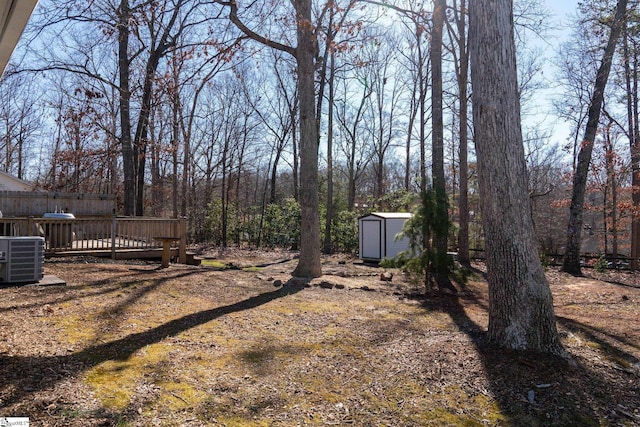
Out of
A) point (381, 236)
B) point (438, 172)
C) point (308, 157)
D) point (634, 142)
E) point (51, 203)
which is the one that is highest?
point (634, 142)

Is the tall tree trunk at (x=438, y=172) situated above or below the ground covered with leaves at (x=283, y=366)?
above

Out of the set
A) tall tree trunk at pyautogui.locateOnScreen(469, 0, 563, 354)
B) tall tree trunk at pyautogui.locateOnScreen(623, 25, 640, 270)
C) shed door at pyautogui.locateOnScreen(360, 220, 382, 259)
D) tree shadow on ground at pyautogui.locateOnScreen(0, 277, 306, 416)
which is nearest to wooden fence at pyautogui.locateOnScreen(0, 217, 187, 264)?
tree shadow on ground at pyautogui.locateOnScreen(0, 277, 306, 416)

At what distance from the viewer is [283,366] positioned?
364 centimetres

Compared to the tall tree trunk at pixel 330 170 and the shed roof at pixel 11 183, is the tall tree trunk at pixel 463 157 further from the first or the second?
the shed roof at pixel 11 183

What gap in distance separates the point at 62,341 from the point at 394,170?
101 ft

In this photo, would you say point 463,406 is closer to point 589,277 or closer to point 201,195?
point 589,277

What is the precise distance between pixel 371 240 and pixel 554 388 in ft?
40.6

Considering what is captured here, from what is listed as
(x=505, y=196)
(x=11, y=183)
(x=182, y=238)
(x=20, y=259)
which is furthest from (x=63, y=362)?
(x=11, y=183)

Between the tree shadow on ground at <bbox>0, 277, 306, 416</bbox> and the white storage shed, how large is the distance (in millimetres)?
10616

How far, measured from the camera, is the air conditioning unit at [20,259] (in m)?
6.07

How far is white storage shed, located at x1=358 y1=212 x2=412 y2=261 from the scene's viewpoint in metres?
15.0

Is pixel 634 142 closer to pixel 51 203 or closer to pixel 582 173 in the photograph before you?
pixel 582 173

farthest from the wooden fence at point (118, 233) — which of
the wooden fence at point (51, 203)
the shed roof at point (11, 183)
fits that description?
the shed roof at point (11, 183)

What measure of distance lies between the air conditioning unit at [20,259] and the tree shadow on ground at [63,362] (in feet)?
9.54
